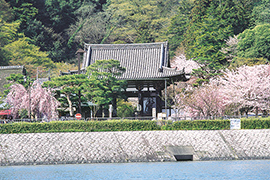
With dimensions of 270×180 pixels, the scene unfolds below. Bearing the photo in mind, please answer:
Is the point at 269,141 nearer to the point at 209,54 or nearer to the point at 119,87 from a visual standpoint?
the point at 119,87

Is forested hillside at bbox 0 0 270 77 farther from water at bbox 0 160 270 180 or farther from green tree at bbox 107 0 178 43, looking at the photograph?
water at bbox 0 160 270 180

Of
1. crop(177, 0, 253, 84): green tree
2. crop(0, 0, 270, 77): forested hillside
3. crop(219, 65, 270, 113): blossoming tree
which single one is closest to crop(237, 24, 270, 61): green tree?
crop(0, 0, 270, 77): forested hillside

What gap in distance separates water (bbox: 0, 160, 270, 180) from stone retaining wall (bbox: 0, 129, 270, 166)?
109cm

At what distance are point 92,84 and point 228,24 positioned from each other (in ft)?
97.3

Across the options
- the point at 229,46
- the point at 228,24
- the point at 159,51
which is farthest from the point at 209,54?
the point at 159,51

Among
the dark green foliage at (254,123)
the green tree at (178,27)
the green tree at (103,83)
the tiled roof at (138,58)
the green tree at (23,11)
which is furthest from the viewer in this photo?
the green tree at (178,27)

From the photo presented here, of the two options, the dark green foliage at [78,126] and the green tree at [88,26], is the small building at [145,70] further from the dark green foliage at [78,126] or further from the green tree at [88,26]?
the green tree at [88,26]

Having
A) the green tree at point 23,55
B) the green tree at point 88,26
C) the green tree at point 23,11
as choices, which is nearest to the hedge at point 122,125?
the green tree at point 23,55

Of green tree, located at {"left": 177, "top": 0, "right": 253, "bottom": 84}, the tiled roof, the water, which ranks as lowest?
the water

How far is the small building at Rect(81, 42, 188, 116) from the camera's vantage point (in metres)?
45.5

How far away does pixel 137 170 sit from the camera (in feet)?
97.2

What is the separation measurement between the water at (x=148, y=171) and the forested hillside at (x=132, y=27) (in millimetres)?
22455

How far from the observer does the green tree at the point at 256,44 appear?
2184 inches

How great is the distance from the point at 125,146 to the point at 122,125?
7.65 feet
